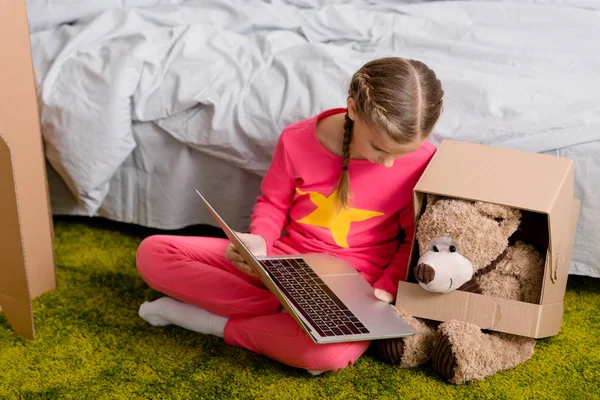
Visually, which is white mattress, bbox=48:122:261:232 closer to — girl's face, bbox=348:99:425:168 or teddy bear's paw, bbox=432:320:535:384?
girl's face, bbox=348:99:425:168

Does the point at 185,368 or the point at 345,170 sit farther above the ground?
the point at 345,170

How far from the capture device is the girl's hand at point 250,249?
1317mm

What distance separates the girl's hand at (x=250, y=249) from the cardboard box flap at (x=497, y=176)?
1.06 ft

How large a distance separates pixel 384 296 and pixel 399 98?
0.36 metres

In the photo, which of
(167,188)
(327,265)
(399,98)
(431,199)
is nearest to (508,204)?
(431,199)

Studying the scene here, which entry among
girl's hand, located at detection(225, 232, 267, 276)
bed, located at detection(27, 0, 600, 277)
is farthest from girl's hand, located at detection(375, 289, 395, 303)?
bed, located at detection(27, 0, 600, 277)

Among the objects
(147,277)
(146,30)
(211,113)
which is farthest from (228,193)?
(146,30)

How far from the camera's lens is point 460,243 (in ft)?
4.06

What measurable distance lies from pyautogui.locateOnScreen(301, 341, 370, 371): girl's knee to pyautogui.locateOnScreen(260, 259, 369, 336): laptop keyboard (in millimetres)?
58

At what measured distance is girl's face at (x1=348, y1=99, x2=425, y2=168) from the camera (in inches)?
48.3

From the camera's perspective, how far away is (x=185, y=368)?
1.28 meters

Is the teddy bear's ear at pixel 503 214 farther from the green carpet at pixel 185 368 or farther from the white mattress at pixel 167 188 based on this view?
the white mattress at pixel 167 188

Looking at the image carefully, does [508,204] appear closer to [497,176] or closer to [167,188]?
[497,176]

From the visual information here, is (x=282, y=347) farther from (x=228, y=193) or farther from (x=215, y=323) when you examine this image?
(x=228, y=193)
